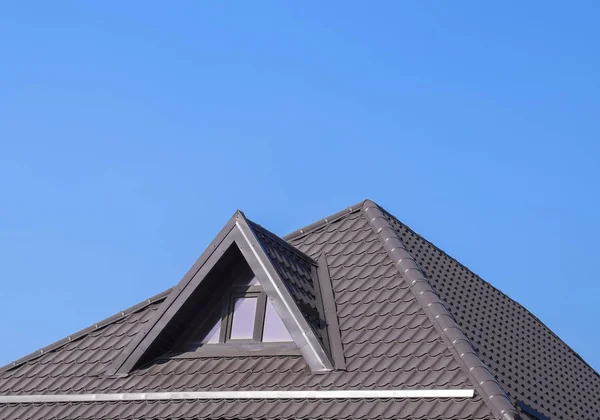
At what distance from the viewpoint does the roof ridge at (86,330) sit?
12453 mm

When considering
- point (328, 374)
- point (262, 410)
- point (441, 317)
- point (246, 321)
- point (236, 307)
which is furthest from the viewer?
point (236, 307)

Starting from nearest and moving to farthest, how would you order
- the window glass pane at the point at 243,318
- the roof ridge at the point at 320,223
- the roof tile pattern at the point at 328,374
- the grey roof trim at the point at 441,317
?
the grey roof trim at the point at 441,317 → the roof tile pattern at the point at 328,374 → the window glass pane at the point at 243,318 → the roof ridge at the point at 320,223

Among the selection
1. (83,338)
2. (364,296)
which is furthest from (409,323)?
(83,338)

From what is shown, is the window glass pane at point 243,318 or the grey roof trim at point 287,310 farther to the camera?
the window glass pane at point 243,318

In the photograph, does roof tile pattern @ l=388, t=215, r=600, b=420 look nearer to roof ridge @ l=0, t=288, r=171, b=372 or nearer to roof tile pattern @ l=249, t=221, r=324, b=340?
roof tile pattern @ l=249, t=221, r=324, b=340

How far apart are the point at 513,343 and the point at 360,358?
348 centimetres

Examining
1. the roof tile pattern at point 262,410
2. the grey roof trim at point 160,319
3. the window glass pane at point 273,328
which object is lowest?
the roof tile pattern at point 262,410

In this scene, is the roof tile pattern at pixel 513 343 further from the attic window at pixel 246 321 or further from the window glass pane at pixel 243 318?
the window glass pane at pixel 243 318

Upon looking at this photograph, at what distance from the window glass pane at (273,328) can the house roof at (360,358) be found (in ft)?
1.09

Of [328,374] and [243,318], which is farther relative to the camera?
[243,318]

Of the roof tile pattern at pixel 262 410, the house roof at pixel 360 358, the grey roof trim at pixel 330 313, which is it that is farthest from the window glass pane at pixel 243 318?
the roof tile pattern at pixel 262 410

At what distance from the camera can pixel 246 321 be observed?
37.8ft

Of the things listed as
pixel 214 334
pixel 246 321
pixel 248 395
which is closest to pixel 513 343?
pixel 246 321

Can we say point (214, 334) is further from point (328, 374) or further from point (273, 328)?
point (328, 374)
